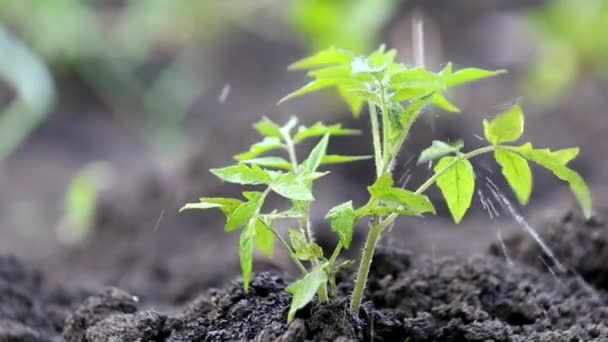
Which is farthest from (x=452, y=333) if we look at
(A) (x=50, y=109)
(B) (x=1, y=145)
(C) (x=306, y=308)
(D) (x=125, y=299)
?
(A) (x=50, y=109)

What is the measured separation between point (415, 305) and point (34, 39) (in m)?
3.41

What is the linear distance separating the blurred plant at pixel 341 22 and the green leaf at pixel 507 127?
7.70ft

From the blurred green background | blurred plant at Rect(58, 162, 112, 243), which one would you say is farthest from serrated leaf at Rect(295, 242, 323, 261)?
blurred plant at Rect(58, 162, 112, 243)

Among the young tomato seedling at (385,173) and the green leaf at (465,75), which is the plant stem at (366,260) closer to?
the young tomato seedling at (385,173)

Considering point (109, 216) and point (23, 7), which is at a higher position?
A: point (23, 7)

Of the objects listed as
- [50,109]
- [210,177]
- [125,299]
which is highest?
[50,109]

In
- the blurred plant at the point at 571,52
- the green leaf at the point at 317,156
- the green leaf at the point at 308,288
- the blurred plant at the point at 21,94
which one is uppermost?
the blurred plant at the point at 21,94

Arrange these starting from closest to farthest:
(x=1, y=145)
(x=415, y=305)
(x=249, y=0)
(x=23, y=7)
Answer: (x=415, y=305) < (x=1, y=145) < (x=23, y=7) < (x=249, y=0)

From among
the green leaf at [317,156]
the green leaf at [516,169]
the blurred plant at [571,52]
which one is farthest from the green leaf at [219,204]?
the blurred plant at [571,52]

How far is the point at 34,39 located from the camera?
14.2ft

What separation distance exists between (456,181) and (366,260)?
15 cm

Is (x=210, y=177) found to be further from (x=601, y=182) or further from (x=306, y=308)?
(x=306, y=308)

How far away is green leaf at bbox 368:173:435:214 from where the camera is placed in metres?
1.04

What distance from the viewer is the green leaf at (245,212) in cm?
107
